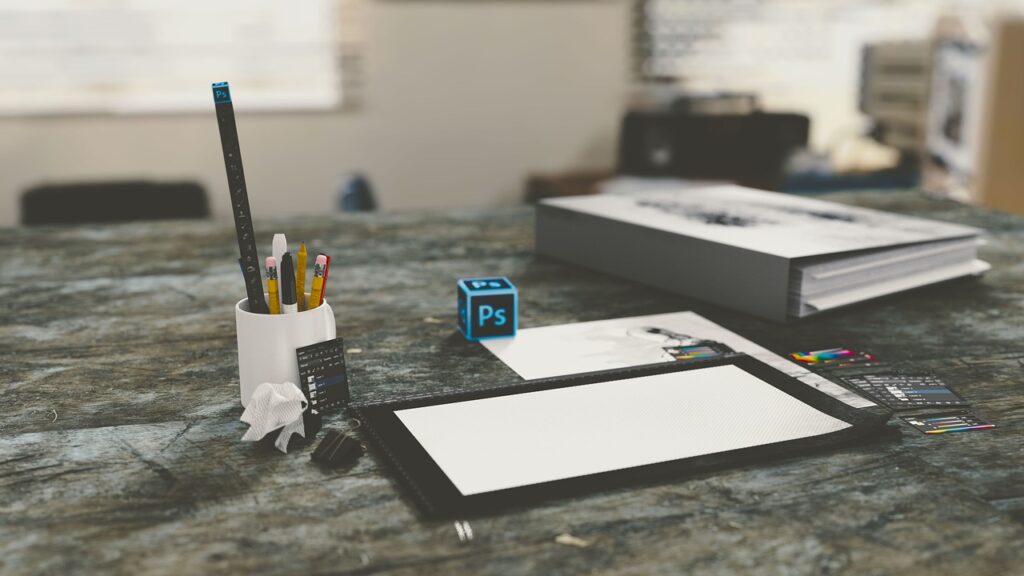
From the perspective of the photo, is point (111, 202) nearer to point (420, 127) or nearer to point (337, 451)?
point (420, 127)

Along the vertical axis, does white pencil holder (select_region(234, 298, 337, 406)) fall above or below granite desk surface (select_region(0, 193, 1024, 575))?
above

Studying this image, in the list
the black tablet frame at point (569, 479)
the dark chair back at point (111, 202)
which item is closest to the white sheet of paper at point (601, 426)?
the black tablet frame at point (569, 479)

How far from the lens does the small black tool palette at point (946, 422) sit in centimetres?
63

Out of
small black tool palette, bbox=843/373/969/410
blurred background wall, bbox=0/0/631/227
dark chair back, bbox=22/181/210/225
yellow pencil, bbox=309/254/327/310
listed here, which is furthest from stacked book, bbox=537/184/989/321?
blurred background wall, bbox=0/0/631/227

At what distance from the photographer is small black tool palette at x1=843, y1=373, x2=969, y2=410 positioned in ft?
2.23

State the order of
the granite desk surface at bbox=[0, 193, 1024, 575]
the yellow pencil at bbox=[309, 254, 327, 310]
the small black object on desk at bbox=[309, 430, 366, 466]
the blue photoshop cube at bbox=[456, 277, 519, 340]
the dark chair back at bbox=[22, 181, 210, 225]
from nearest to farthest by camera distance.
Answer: the granite desk surface at bbox=[0, 193, 1024, 575] < the small black object on desk at bbox=[309, 430, 366, 466] < the yellow pencil at bbox=[309, 254, 327, 310] < the blue photoshop cube at bbox=[456, 277, 519, 340] < the dark chair back at bbox=[22, 181, 210, 225]

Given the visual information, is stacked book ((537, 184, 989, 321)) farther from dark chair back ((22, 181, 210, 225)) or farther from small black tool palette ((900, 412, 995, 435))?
dark chair back ((22, 181, 210, 225))

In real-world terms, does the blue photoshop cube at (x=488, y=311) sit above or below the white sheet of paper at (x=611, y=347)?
above

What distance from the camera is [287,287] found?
677 millimetres

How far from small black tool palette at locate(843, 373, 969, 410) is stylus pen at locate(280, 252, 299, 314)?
0.44m

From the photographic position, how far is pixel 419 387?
0.72m

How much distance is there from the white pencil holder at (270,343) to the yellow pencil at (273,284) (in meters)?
0.02

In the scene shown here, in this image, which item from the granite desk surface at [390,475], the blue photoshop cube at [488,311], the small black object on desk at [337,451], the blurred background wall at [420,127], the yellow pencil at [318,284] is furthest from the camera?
the blurred background wall at [420,127]

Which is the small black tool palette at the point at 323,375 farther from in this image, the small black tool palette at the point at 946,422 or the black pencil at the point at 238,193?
the small black tool palette at the point at 946,422
